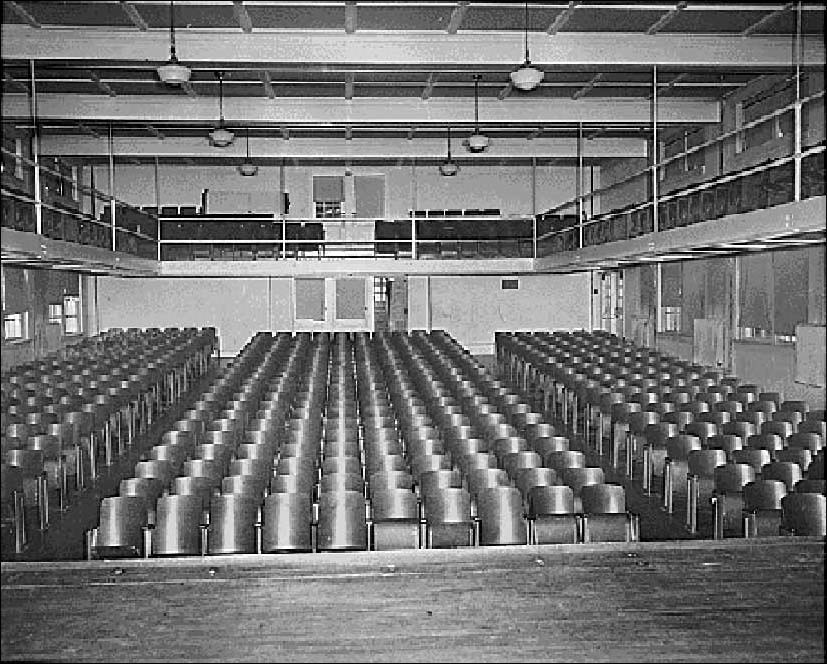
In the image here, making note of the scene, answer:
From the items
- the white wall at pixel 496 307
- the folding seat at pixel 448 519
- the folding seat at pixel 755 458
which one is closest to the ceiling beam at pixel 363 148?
the white wall at pixel 496 307

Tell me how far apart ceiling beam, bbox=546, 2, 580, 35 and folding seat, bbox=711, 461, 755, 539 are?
24.8 feet

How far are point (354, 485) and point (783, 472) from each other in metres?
4.07

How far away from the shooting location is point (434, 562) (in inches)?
236

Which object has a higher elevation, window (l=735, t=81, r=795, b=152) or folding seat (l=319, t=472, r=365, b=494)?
window (l=735, t=81, r=795, b=152)

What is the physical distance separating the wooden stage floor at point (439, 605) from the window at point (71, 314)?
20.4m

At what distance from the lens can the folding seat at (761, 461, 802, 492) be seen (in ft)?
28.2

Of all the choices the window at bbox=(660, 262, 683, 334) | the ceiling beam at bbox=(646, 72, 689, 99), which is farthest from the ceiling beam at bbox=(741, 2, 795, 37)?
the window at bbox=(660, 262, 683, 334)

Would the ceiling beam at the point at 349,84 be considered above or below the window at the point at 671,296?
above

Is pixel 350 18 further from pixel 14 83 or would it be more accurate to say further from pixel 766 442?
pixel 766 442

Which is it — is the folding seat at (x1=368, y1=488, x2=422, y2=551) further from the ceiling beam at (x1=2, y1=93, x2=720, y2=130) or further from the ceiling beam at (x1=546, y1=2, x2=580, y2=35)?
the ceiling beam at (x1=2, y1=93, x2=720, y2=130)

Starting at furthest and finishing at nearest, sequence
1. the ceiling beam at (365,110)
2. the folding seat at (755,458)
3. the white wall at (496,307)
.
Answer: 1. the white wall at (496,307)
2. the ceiling beam at (365,110)
3. the folding seat at (755,458)

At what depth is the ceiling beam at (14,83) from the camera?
16.5 m

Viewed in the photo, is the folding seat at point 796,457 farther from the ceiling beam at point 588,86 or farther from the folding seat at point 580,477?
the ceiling beam at point 588,86

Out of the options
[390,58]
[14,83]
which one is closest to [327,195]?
[14,83]
